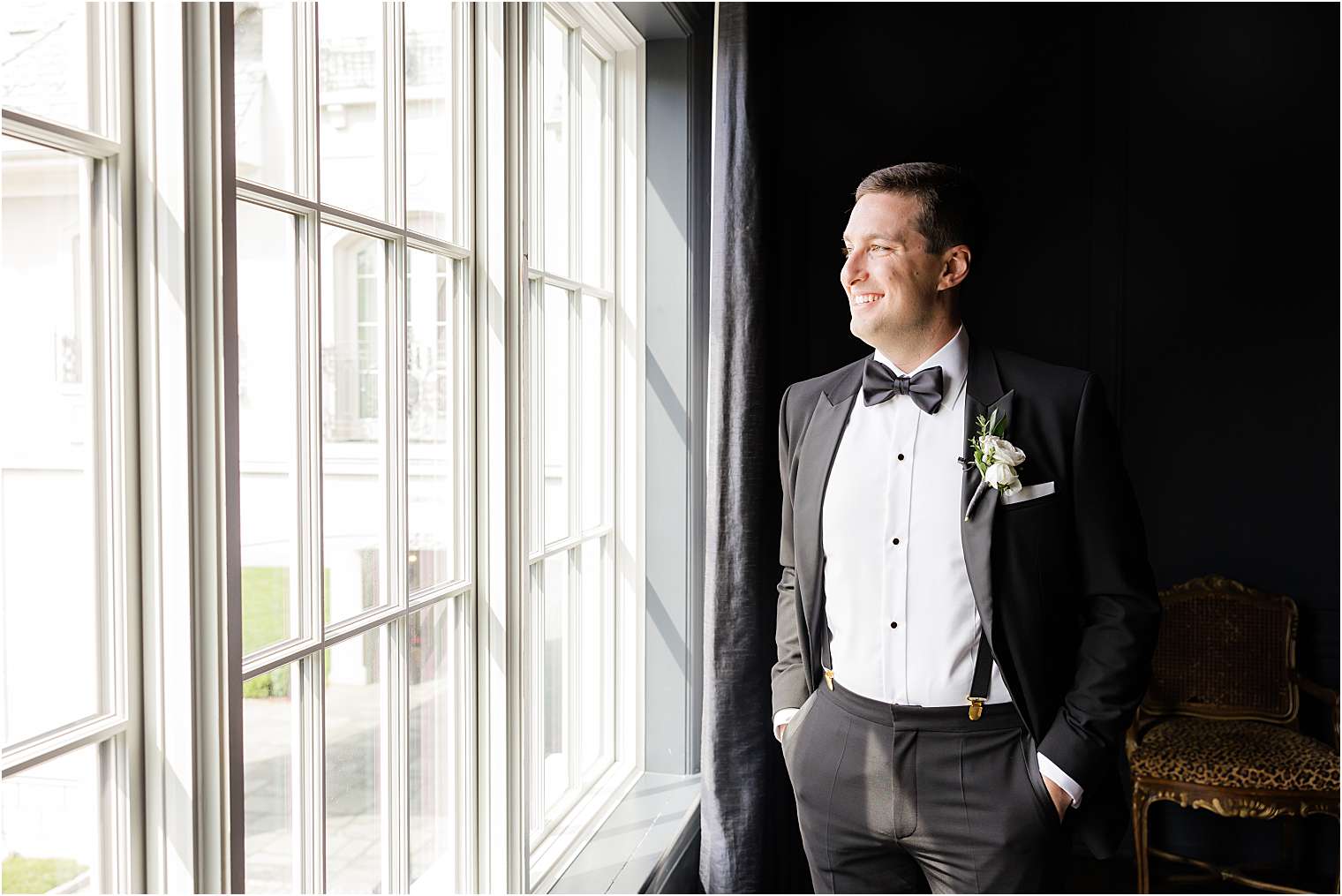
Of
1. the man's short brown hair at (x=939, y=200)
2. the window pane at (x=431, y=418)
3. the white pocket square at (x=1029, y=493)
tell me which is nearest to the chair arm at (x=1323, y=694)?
the white pocket square at (x=1029, y=493)

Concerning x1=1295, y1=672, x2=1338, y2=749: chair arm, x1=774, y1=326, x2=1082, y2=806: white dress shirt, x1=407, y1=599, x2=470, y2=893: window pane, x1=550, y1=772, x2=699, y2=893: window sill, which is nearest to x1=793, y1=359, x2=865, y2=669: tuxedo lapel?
x1=774, y1=326, x2=1082, y2=806: white dress shirt

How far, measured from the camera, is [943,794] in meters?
1.67

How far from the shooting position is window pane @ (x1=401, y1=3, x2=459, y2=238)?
1670 millimetres

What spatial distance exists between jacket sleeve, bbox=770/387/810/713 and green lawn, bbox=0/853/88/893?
4.12 feet

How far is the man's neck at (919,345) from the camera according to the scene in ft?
5.83

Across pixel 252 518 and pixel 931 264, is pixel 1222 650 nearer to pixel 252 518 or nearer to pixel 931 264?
pixel 931 264

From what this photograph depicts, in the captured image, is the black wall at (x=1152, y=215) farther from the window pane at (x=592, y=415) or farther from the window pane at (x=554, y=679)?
the window pane at (x=554, y=679)

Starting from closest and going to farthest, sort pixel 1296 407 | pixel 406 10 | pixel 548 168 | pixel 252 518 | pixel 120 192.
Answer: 1. pixel 120 192
2. pixel 252 518
3. pixel 406 10
4. pixel 548 168
5. pixel 1296 407

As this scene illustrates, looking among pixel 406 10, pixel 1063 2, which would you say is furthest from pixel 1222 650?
pixel 406 10

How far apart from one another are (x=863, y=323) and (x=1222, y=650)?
2226 mm

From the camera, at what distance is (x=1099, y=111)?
329 centimetres

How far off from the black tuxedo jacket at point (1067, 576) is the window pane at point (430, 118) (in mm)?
994

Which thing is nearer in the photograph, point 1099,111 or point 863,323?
point 863,323

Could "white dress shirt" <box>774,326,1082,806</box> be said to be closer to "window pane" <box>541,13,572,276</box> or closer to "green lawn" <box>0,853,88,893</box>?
"window pane" <box>541,13,572,276</box>
